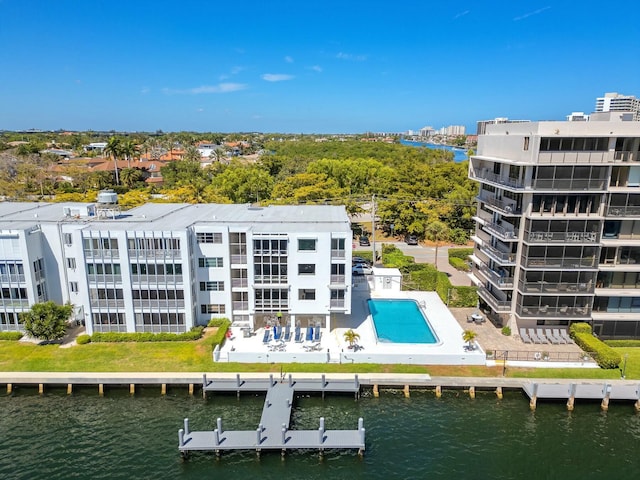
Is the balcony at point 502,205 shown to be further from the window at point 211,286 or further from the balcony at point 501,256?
the window at point 211,286

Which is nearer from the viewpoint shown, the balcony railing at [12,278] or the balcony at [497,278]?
the balcony railing at [12,278]

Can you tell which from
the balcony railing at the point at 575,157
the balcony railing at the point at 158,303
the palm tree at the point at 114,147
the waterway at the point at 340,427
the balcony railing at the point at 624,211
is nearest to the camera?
the waterway at the point at 340,427

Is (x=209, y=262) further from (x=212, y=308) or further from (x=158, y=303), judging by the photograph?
(x=158, y=303)

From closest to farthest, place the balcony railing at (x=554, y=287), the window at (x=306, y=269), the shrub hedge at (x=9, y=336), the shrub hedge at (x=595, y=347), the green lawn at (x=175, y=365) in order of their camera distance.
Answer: the green lawn at (x=175, y=365), the shrub hedge at (x=595, y=347), the balcony railing at (x=554, y=287), the shrub hedge at (x=9, y=336), the window at (x=306, y=269)

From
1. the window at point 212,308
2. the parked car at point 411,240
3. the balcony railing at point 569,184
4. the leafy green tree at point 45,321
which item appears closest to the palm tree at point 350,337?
the window at point 212,308

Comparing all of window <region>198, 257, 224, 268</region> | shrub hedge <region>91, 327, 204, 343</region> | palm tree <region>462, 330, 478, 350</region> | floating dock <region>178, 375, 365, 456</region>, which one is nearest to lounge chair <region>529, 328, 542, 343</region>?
palm tree <region>462, 330, 478, 350</region>

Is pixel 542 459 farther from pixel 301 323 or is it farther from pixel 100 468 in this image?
pixel 100 468

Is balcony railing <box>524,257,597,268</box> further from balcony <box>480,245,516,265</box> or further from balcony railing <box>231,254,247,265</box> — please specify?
balcony railing <box>231,254,247,265</box>
